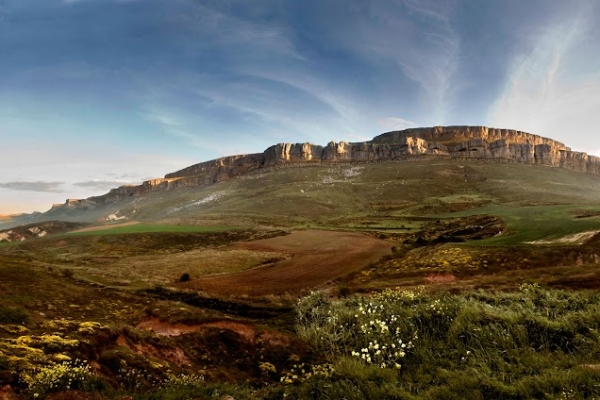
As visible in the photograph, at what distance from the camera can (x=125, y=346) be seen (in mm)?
12766

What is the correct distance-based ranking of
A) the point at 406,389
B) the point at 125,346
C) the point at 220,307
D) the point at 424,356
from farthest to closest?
1. the point at 220,307
2. the point at 125,346
3. the point at 424,356
4. the point at 406,389

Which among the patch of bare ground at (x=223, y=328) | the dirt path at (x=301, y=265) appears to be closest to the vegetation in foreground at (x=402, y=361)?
the patch of bare ground at (x=223, y=328)

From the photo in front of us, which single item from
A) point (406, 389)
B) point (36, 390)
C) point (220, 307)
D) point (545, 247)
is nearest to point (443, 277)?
point (545, 247)

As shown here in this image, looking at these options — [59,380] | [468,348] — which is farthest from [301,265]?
[59,380]

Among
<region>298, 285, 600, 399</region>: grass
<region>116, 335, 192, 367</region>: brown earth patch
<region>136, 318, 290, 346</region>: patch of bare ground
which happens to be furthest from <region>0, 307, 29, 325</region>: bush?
<region>298, 285, 600, 399</region>: grass

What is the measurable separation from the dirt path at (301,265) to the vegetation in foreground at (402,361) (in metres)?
25.1

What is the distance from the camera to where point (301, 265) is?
5309 cm

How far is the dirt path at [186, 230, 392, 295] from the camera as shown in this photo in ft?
136

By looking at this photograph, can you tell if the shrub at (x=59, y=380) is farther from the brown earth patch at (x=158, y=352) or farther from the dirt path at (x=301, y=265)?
the dirt path at (x=301, y=265)

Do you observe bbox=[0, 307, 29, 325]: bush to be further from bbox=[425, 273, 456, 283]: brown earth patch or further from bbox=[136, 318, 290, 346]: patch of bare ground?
bbox=[425, 273, 456, 283]: brown earth patch

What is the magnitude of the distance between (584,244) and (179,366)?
149 feet

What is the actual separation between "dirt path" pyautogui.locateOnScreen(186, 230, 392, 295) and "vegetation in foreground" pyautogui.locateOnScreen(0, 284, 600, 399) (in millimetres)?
25085

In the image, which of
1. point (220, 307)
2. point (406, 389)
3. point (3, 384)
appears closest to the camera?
point (3, 384)

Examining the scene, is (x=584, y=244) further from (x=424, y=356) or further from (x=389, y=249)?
(x=424, y=356)
